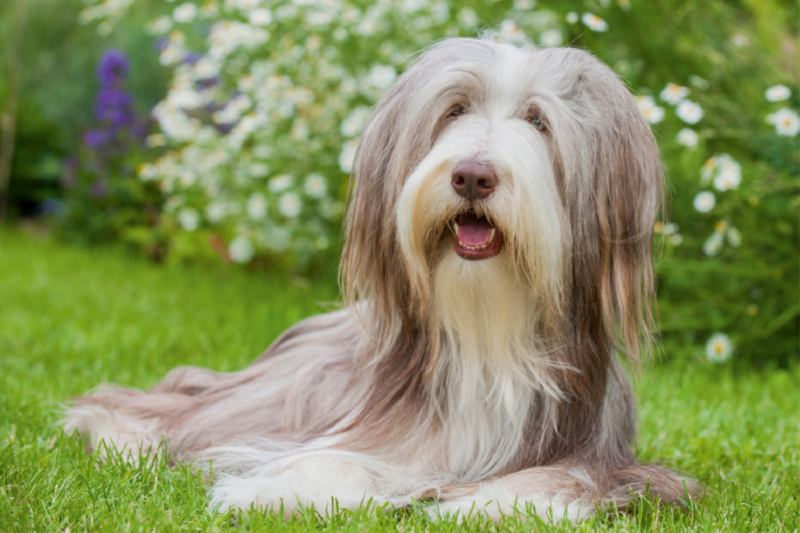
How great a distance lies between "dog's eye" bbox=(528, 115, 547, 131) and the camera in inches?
102

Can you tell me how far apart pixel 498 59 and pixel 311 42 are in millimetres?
3421

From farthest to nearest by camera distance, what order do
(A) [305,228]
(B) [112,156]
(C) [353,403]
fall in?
(B) [112,156], (A) [305,228], (C) [353,403]

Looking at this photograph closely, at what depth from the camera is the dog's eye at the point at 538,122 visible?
2.60 m

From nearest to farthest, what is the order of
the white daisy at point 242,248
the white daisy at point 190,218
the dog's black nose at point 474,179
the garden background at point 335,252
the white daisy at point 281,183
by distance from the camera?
the dog's black nose at point 474,179 < the garden background at point 335,252 < the white daisy at point 281,183 < the white daisy at point 242,248 < the white daisy at point 190,218

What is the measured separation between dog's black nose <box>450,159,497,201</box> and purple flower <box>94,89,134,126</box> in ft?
23.6

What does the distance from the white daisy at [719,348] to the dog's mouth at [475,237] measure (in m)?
3.02

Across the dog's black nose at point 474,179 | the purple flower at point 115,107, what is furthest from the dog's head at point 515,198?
the purple flower at point 115,107

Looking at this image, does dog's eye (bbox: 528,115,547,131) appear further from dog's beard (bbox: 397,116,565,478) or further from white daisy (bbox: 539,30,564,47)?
white daisy (bbox: 539,30,564,47)

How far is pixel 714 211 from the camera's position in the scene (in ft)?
16.6

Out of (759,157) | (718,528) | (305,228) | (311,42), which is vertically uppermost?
(311,42)

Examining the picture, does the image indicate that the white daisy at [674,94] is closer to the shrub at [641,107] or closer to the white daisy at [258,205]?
the shrub at [641,107]

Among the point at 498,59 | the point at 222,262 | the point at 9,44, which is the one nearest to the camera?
the point at 498,59

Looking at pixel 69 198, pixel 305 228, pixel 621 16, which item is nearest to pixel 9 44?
pixel 69 198

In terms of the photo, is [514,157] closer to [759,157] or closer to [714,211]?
[714,211]
